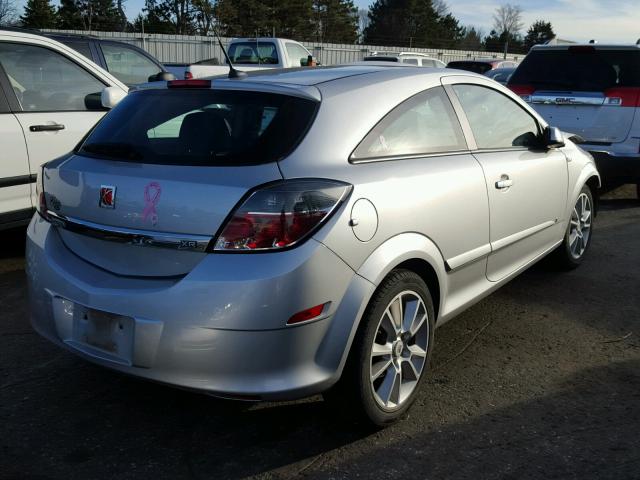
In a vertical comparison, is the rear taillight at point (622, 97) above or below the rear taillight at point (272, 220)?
above

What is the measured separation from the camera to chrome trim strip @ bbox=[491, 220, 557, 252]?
368 cm

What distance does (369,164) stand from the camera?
286 centimetres

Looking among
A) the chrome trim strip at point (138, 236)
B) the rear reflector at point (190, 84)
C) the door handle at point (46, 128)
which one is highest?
the rear reflector at point (190, 84)

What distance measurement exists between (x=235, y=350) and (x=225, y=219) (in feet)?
1.58

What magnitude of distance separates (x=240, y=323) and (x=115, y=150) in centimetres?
107

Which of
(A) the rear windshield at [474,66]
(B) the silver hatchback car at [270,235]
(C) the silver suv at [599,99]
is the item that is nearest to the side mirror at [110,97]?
(B) the silver hatchback car at [270,235]

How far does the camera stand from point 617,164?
7121 mm

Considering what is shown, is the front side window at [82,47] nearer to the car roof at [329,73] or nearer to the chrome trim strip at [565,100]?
the car roof at [329,73]

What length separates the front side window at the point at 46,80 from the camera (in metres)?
5.12

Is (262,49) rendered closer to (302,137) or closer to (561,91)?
(561,91)

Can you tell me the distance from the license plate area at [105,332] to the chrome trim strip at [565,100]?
6.23m

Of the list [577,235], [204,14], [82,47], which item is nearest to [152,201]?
[577,235]

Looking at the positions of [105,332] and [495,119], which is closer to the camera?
[105,332]

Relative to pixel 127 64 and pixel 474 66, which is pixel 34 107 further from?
pixel 474 66
